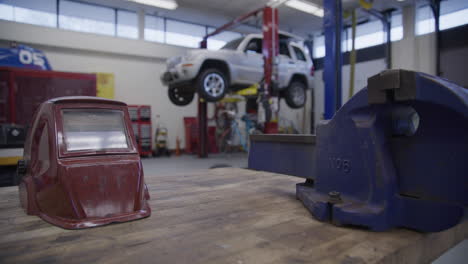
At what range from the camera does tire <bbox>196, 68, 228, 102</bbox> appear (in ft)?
17.6

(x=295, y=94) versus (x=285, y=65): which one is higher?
(x=285, y=65)

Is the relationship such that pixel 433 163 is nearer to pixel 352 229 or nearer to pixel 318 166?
pixel 352 229

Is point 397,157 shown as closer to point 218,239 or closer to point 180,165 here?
point 218,239

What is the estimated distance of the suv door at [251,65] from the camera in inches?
233

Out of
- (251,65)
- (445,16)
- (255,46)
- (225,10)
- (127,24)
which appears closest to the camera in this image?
(251,65)

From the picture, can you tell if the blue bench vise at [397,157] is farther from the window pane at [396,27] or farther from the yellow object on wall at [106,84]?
the window pane at [396,27]

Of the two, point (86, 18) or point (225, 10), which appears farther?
point (225, 10)

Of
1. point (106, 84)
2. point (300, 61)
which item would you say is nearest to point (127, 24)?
point (106, 84)

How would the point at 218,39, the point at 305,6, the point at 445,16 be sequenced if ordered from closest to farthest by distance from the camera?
the point at 445,16 → the point at 305,6 → the point at 218,39

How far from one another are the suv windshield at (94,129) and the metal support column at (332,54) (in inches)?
128

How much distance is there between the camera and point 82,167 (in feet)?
3.62

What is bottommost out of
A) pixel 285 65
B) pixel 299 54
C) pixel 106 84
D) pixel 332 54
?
pixel 332 54

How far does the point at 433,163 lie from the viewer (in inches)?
36.5

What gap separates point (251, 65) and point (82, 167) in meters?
5.23
